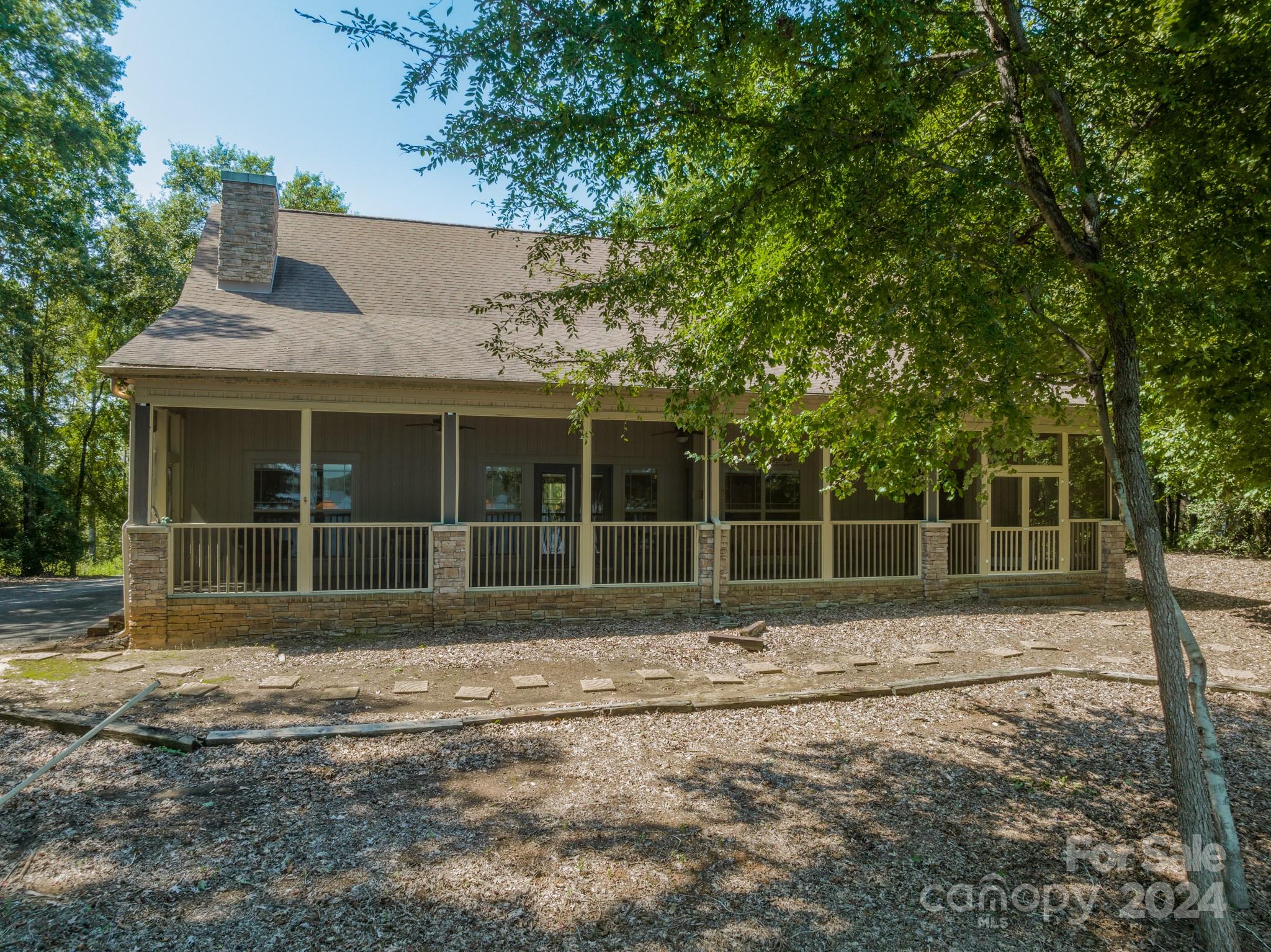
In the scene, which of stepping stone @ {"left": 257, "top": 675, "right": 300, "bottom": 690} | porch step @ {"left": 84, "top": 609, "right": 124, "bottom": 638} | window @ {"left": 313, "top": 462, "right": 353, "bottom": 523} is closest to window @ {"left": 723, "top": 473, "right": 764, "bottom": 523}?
window @ {"left": 313, "top": 462, "right": 353, "bottom": 523}

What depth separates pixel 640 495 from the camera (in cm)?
1334

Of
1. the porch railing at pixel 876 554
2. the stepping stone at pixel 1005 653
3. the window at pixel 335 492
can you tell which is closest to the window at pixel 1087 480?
the porch railing at pixel 876 554

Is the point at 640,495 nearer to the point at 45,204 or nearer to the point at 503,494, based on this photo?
the point at 503,494

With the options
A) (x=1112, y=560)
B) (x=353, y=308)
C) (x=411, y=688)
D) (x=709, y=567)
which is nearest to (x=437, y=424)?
(x=353, y=308)

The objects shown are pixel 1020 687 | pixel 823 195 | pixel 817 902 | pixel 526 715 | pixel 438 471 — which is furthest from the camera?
pixel 438 471

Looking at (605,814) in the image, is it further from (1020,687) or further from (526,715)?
(1020,687)

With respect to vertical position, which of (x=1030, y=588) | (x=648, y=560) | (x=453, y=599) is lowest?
(x=1030, y=588)

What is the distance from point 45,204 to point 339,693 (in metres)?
14.3

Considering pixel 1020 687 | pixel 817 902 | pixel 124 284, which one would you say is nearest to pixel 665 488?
pixel 1020 687

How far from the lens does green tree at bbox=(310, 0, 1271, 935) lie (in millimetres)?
A: 4023

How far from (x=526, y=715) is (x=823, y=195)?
4.40 metres

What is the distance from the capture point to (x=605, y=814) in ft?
13.8

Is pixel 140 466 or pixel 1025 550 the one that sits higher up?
pixel 140 466

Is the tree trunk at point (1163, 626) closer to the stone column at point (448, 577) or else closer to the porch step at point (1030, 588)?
the stone column at point (448, 577)
